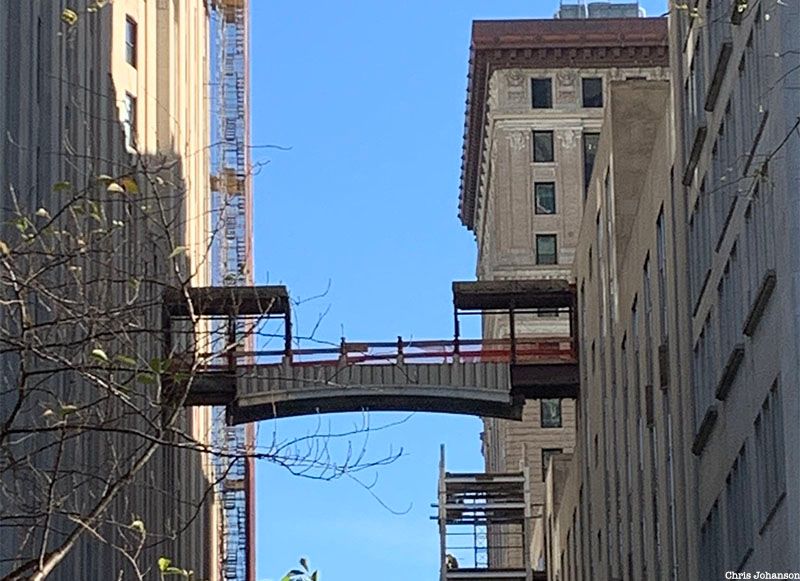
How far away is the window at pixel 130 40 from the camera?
73.0 m

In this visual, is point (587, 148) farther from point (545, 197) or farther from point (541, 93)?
point (541, 93)

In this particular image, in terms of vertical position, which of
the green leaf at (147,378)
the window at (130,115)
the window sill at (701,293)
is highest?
the window at (130,115)

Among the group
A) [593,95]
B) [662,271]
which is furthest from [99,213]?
[593,95]

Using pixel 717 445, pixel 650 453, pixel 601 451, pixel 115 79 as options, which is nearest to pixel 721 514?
pixel 717 445

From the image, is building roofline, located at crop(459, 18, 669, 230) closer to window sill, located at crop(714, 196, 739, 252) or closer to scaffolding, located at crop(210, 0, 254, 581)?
scaffolding, located at crop(210, 0, 254, 581)

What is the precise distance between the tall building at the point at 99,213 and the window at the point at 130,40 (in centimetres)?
7

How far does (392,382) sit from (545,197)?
49.4m

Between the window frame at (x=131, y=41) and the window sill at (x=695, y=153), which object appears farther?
the window frame at (x=131, y=41)

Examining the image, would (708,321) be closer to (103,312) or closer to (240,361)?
(103,312)

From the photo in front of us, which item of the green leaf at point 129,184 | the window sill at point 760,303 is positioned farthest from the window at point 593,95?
the green leaf at point 129,184

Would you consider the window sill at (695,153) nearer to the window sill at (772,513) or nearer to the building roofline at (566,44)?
the window sill at (772,513)

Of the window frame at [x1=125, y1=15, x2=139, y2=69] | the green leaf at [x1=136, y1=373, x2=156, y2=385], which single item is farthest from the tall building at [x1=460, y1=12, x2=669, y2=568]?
the green leaf at [x1=136, y1=373, x2=156, y2=385]

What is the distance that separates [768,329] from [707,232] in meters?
8.64

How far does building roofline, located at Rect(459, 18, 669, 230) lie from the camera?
115m
